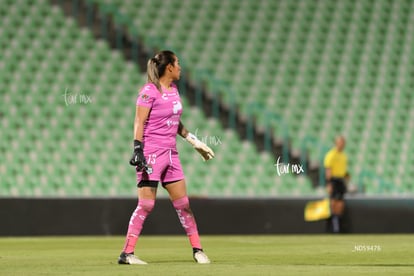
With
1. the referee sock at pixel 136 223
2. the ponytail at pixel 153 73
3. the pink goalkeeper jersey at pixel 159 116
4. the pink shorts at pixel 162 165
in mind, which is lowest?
the referee sock at pixel 136 223

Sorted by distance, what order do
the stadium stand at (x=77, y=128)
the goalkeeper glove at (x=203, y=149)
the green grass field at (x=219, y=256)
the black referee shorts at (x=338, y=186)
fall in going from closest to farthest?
the green grass field at (x=219, y=256)
the goalkeeper glove at (x=203, y=149)
the black referee shorts at (x=338, y=186)
the stadium stand at (x=77, y=128)

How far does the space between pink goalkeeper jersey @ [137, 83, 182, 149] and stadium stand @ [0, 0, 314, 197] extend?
7908 millimetres

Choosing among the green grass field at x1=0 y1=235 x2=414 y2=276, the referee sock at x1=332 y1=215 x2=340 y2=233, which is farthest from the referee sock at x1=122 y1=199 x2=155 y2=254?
the referee sock at x1=332 y1=215 x2=340 y2=233

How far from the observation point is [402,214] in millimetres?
17688

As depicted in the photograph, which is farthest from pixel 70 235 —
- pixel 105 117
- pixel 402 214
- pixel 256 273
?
pixel 256 273

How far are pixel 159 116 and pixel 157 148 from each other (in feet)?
0.96

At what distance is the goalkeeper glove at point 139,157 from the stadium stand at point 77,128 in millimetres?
8004

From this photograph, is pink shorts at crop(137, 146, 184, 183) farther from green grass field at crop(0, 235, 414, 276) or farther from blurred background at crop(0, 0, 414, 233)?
blurred background at crop(0, 0, 414, 233)

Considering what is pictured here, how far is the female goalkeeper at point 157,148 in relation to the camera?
30.6 feet

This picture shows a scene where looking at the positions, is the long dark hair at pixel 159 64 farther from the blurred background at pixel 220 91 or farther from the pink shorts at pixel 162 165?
the blurred background at pixel 220 91

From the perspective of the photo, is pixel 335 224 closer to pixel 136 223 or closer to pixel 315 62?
pixel 315 62

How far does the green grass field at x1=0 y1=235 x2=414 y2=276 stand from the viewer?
8.65 meters

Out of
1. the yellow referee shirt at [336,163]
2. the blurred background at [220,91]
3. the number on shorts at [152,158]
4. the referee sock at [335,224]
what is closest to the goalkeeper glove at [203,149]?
the number on shorts at [152,158]

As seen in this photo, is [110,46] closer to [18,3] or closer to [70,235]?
[18,3]
